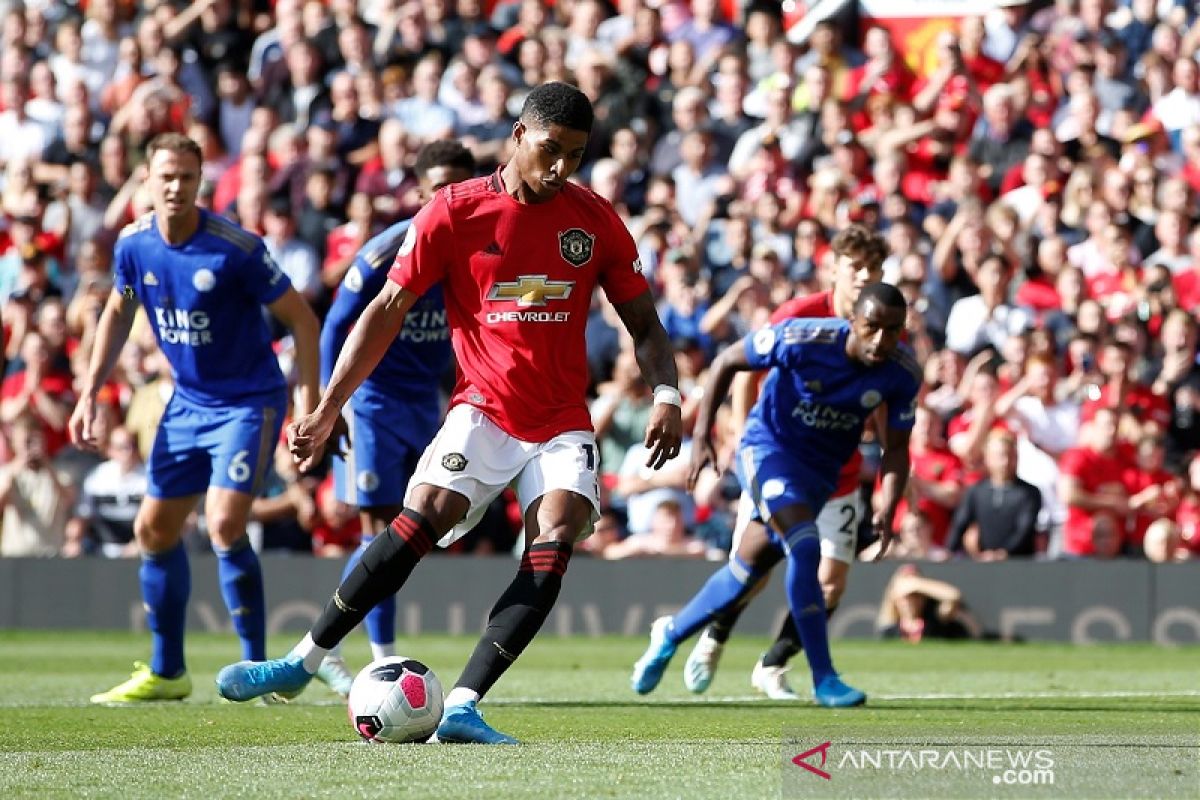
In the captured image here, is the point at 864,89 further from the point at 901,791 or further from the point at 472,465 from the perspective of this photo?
the point at 901,791

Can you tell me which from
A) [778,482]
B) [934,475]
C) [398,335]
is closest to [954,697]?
[778,482]

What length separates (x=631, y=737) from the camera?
24.1 feet

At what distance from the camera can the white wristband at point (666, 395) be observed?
23.2 feet

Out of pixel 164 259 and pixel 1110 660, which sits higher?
pixel 164 259

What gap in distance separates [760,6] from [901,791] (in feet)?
47.4

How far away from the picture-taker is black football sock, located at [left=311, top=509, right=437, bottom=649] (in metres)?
6.98

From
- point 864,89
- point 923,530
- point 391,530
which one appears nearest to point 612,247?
point 391,530

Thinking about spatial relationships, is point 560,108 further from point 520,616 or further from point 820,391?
point 820,391

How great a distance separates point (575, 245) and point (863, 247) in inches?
122

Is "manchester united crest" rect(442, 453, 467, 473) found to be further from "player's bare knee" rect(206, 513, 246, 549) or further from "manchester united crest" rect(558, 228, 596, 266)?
"player's bare knee" rect(206, 513, 246, 549)

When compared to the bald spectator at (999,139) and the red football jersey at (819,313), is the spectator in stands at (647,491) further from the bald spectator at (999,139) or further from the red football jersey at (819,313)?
the red football jersey at (819,313)

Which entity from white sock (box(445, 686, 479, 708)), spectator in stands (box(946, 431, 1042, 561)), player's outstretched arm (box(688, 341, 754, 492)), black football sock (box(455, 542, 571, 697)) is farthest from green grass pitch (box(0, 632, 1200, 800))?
spectator in stands (box(946, 431, 1042, 561))

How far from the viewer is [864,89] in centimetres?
1772

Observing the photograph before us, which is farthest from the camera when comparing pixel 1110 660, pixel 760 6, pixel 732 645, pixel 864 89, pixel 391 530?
pixel 760 6
